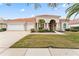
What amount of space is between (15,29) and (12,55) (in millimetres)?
498

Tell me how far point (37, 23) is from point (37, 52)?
53 centimetres

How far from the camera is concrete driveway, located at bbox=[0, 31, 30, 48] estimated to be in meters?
3.82

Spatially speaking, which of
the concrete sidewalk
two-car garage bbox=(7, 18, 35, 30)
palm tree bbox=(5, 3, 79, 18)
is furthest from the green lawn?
palm tree bbox=(5, 3, 79, 18)

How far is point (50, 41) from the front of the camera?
3801mm

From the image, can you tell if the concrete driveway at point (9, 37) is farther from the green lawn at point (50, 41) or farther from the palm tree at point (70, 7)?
the palm tree at point (70, 7)

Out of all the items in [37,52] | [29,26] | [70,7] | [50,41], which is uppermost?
[70,7]

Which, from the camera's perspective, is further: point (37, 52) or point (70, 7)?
point (70, 7)

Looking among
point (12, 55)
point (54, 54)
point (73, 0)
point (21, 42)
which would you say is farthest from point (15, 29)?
point (73, 0)

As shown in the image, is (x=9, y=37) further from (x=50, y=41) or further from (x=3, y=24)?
(x=50, y=41)

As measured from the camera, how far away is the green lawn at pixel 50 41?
149 inches

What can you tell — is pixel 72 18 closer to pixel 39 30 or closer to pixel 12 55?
pixel 39 30

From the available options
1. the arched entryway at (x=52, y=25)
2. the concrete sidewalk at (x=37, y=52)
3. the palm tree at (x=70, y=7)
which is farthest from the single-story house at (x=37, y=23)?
the concrete sidewalk at (x=37, y=52)

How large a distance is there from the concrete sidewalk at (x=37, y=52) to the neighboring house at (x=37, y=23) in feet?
1.24

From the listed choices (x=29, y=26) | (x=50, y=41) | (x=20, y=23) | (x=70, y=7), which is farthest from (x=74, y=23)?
(x=20, y=23)
